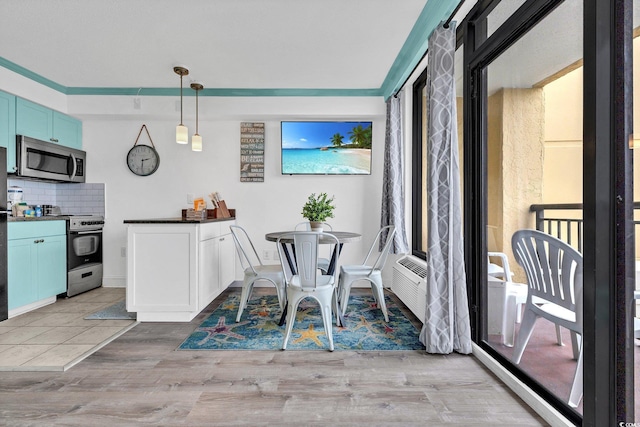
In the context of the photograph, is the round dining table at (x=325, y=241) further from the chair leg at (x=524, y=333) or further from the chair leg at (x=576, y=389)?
the chair leg at (x=576, y=389)

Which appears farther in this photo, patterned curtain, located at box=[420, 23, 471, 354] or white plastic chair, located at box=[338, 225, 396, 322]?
white plastic chair, located at box=[338, 225, 396, 322]

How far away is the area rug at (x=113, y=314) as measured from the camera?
9.89 feet

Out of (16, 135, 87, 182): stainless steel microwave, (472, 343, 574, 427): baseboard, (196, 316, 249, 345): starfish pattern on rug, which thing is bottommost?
(196, 316, 249, 345): starfish pattern on rug

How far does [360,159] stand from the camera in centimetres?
425

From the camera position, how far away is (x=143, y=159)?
4.27 meters

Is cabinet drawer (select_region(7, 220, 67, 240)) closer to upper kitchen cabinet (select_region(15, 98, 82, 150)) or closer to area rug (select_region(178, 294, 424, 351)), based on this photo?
upper kitchen cabinet (select_region(15, 98, 82, 150))

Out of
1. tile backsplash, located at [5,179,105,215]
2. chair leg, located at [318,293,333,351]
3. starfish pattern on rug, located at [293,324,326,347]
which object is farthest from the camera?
tile backsplash, located at [5,179,105,215]

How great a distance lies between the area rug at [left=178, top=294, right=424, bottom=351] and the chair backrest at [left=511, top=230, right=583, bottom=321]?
96 centimetres

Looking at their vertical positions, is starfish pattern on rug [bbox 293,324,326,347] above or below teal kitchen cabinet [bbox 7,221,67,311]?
below

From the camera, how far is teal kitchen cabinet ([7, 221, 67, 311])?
310 centimetres

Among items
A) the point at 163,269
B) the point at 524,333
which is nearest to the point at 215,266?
the point at 163,269

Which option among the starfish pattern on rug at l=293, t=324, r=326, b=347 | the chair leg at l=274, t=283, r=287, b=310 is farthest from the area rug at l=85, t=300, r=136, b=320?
the starfish pattern on rug at l=293, t=324, r=326, b=347

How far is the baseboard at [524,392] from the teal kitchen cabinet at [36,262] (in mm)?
4075

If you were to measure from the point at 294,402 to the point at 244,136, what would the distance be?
3.35 m
